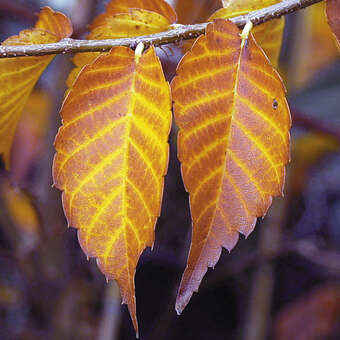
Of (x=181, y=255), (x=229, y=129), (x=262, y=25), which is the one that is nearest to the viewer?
(x=229, y=129)

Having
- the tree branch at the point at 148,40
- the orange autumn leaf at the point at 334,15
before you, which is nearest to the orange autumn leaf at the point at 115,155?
the tree branch at the point at 148,40

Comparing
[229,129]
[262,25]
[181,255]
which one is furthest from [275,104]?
[181,255]

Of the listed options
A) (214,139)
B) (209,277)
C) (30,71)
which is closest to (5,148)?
(30,71)

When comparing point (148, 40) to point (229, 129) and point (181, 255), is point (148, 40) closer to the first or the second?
point (229, 129)

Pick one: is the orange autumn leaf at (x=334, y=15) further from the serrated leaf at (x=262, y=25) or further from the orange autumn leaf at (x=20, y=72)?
the orange autumn leaf at (x=20, y=72)

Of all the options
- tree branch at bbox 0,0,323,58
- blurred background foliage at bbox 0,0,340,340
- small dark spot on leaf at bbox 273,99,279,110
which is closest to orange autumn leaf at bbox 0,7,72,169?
tree branch at bbox 0,0,323,58
